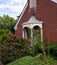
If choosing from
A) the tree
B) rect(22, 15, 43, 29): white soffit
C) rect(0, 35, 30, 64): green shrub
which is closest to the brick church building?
rect(22, 15, 43, 29): white soffit

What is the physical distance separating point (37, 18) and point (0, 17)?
31103mm

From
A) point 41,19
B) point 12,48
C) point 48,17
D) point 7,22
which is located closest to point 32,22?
point 41,19

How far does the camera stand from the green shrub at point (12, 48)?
2092 centimetres

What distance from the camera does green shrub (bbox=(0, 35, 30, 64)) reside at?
20.9m

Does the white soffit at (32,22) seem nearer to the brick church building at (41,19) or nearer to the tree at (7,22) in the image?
the brick church building at (41,19)

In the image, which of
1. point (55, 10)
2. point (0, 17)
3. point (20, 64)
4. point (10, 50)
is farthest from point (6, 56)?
point (0, 17)

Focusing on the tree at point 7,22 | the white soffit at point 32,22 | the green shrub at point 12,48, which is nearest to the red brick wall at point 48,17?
the white soffit at point 32,22

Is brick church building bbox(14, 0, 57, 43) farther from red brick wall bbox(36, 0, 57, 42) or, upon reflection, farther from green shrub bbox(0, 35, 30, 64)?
green shrub bbox(0, 35, 30, 64)

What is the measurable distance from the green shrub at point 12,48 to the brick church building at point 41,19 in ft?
15.2

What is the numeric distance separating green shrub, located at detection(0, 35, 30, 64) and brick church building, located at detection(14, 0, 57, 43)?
4644 millimetres

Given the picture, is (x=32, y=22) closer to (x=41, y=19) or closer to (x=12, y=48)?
(x=41, y=19)

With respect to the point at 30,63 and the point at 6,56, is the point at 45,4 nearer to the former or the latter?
the point at 6,56

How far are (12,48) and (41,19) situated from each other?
31.6ft

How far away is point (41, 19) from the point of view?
3062 cm
